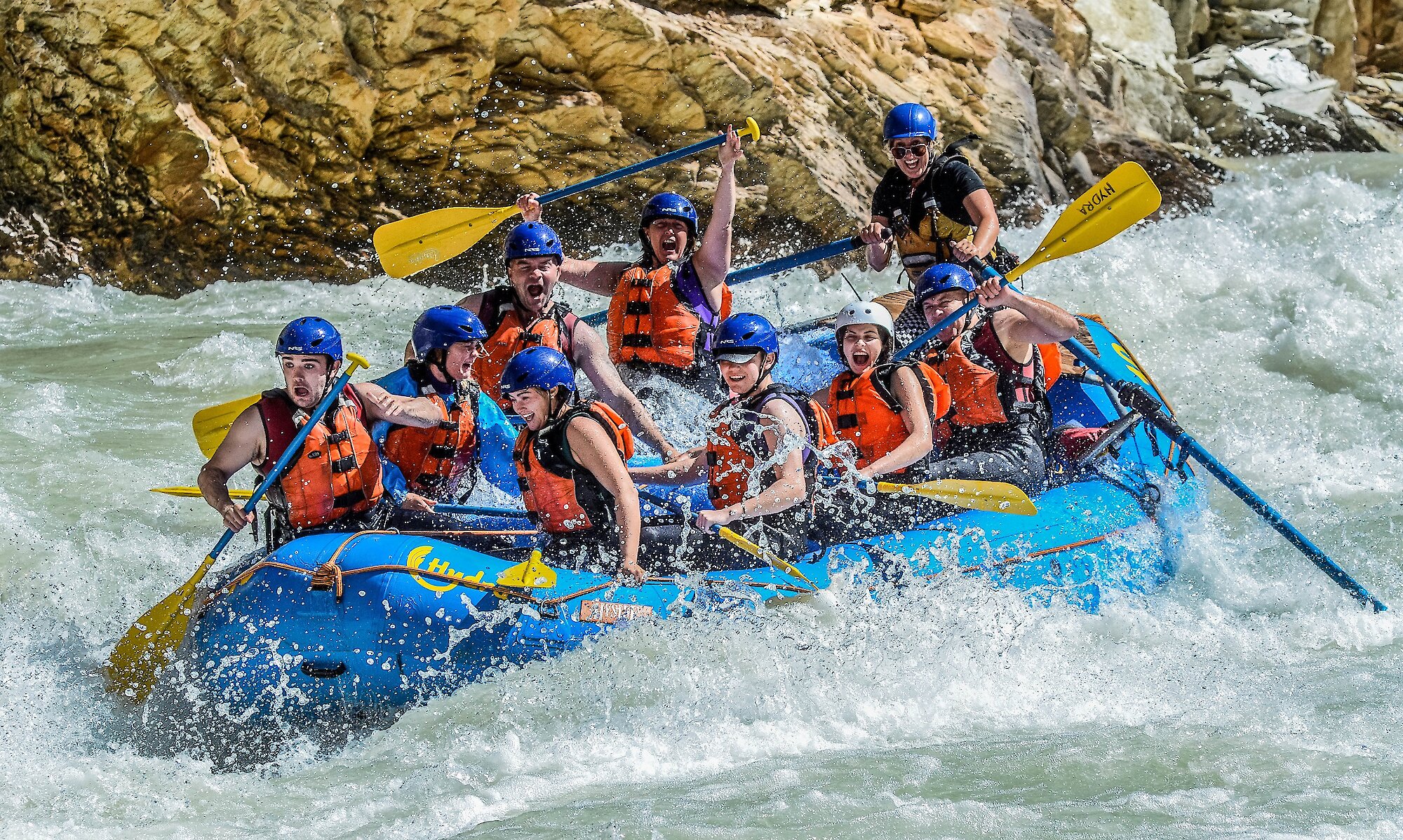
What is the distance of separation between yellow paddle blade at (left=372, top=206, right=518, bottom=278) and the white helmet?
2.17 metres

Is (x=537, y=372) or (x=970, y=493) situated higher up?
(x=537, y=372)

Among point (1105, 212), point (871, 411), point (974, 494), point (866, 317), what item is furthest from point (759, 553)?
point (1105, 212)

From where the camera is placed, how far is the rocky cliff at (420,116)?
901cm

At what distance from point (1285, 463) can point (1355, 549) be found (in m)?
1.50

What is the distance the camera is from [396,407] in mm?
5023

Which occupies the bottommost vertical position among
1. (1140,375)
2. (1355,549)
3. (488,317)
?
(1355,549)

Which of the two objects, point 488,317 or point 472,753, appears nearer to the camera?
point 472,753

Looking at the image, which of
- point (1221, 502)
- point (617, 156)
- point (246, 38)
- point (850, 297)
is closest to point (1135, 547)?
point (1221, 502)

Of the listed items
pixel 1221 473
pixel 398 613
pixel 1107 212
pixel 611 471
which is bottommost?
pixel 1221 473

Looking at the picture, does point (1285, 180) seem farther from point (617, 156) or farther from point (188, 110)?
point (188, 110)

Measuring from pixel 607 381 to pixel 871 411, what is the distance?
113 centimetres

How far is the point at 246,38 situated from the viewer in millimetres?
9094

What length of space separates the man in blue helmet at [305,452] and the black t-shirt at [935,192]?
286 centimetres

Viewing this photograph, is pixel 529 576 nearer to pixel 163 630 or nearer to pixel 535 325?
pixel 163 630
